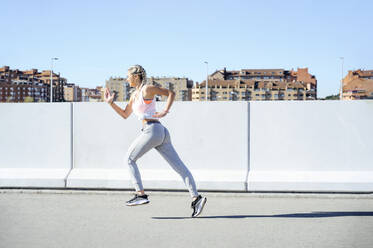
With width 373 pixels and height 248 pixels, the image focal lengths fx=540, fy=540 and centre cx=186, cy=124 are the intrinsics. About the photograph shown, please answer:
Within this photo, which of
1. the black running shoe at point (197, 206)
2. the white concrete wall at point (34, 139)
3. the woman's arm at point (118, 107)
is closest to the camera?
the black running shoe at point (197, 206)

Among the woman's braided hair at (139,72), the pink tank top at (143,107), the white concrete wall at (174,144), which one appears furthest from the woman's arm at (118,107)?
the white concrete wall at (174,144)

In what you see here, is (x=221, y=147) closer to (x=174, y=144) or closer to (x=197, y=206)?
(x=174, y=144)

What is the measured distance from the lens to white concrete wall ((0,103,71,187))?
8.03m

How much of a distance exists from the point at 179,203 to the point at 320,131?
237 cm

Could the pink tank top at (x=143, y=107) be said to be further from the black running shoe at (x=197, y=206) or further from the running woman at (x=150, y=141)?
the black running shoe at (x=197, y=206)

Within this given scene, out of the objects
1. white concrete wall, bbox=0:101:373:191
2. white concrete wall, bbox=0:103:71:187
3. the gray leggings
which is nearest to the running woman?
the gray leggings

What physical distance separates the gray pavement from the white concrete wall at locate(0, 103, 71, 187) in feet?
2.08

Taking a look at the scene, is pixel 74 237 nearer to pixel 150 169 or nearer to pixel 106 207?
pixel 106 207

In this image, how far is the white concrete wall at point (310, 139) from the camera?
7520 millimetres

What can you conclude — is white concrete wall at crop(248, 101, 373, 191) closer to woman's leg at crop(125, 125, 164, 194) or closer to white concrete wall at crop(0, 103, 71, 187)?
woman's leg at crop(125, 125, 164, 194)

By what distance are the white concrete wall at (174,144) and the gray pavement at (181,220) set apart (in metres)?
0.36

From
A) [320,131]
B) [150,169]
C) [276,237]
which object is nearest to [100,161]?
[150,169]

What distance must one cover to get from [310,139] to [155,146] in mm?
2692

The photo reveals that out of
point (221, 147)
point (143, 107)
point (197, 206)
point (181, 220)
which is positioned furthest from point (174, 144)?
point (181, 220)
